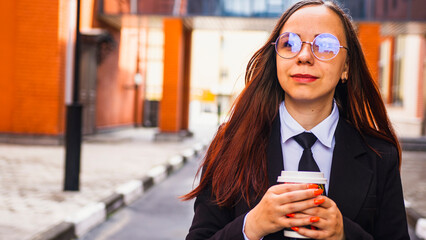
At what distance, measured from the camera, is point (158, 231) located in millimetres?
5602

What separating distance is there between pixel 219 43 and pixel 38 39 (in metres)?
44.2

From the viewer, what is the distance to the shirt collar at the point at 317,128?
1.72m

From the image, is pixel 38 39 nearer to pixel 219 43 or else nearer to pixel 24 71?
pixel 24 71

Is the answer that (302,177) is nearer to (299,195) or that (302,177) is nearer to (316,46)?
→ (299,195)

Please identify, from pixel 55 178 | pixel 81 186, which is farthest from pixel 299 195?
pixel 55 178

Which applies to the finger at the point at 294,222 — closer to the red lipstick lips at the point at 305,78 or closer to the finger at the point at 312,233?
the finger at the point at 312,233

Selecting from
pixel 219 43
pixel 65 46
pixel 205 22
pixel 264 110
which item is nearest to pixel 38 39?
pixel 65 46

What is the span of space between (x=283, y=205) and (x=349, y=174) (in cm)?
40

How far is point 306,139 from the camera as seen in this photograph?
66.8 inches

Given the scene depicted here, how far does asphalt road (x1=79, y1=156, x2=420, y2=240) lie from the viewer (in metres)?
5.38

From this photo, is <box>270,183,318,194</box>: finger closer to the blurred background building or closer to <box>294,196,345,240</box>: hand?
<box>294,196,345,240</box>: hand

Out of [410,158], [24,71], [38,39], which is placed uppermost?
[38,39]

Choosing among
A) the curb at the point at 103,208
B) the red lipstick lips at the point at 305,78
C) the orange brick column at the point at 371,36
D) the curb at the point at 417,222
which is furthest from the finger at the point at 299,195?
the orange brick column at the point at 371,36

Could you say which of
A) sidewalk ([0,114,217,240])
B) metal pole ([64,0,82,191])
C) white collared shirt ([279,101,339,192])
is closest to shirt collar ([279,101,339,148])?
white collared shirt ([279,101,339,192])
